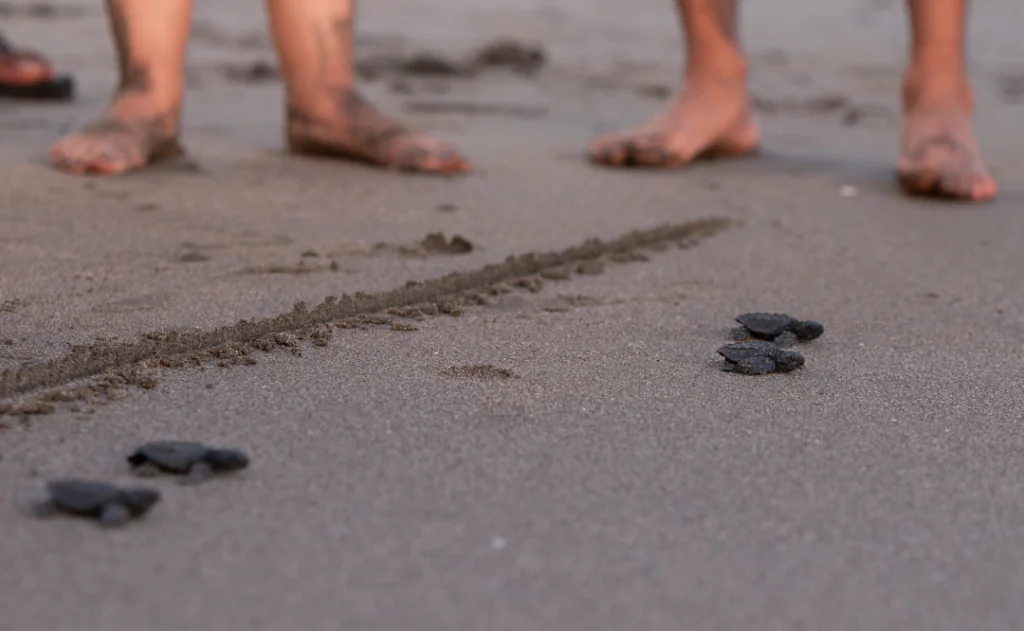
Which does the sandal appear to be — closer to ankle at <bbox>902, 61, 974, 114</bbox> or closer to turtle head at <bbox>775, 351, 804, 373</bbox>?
ankle at <bbox>902, 61, 974, 114</bbox>

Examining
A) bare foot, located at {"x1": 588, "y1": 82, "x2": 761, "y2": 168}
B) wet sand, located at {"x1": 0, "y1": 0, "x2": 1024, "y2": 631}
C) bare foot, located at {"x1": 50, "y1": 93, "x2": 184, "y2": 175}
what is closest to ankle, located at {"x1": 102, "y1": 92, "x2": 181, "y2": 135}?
bare foot, located at {"x1": 50, "y1": 93, "x2": 184, "y2": 175}

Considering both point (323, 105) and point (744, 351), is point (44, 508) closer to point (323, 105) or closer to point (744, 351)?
point (744, 351)

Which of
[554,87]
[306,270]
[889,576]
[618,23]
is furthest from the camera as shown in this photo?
[618,23]

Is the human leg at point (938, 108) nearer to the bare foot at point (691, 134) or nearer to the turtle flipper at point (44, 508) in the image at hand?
the bare foot at point (691, 134)

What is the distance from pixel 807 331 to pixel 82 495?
1.03m

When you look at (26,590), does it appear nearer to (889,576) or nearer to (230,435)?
(230,435)

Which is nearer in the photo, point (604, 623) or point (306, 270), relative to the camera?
point (604, 623)

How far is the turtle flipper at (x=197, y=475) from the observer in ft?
4.14

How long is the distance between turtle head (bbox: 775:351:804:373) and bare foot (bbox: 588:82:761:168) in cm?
141

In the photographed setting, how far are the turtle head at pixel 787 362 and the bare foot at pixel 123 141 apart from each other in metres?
1.50

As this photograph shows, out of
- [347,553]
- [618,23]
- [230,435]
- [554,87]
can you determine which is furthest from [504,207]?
[618,23]

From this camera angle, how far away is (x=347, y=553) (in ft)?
3.78

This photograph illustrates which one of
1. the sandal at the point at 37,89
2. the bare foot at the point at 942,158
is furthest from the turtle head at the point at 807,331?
the sandal at the point at 37,89

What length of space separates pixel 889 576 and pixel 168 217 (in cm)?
156
